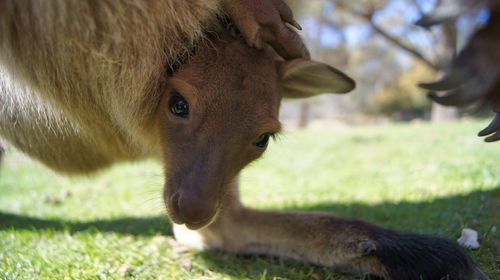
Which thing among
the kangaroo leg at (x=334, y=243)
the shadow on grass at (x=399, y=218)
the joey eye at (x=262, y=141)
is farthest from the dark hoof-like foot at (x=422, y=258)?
the joey eye at (x=262, y=141)

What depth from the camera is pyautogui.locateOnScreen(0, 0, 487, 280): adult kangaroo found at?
6.01 ft

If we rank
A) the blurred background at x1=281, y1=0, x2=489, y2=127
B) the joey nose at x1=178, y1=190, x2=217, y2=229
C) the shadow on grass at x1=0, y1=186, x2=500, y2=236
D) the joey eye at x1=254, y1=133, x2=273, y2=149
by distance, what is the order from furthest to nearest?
the blurred background at x1=281, y1=0, x2=489, y2=127
the shadow on grass at x1=0, y1=186, x2=500, y2=236
the joey eye at x1=254, y1=133, x2=273, y2=149
the joey nose at x1=178, y1=190, x2=217, y2=229

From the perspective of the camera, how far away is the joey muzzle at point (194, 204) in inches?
75.5

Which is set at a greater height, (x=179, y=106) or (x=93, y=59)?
(x=93, y=59)

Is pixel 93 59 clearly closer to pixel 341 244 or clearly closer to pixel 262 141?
pixel 262 141

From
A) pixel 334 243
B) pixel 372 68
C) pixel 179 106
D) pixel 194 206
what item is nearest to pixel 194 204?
pixel 194 206

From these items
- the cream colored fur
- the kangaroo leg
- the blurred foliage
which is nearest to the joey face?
the cream colored fur

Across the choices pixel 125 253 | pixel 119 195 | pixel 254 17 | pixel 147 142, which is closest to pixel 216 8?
pixel 254 17

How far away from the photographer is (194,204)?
192 centimetres

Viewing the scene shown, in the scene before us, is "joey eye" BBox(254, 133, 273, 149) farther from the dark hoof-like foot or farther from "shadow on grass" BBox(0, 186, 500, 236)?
"shadow on grass" BBox(0, 186, 500, 236)

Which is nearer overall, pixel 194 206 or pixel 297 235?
pixel 194 206

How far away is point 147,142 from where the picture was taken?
8.15 ft

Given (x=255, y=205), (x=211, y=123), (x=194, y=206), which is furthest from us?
(x=255, y=205)

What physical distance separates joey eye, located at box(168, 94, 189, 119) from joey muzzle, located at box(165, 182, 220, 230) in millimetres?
378
